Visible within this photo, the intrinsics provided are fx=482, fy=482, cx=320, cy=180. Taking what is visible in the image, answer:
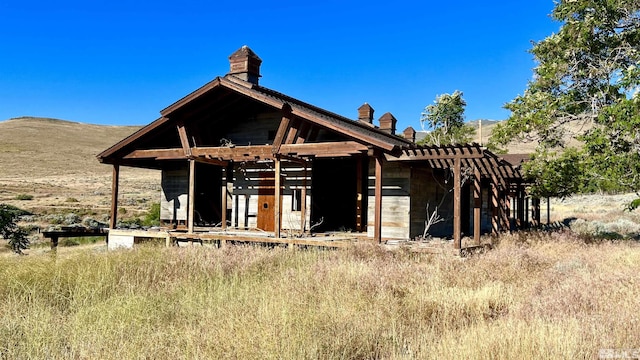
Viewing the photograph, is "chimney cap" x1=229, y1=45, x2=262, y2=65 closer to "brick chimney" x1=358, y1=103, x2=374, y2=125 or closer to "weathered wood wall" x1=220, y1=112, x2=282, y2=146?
"weathered wood wall" x1=220, y1=112, x2=282, y2=146

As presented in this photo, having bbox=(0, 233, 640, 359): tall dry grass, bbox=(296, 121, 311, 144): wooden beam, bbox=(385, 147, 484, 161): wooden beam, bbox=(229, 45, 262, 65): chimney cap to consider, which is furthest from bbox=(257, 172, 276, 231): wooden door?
bbox=(0, 233, 640, 359): tall dry grass

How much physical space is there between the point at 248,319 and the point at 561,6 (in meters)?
16.6

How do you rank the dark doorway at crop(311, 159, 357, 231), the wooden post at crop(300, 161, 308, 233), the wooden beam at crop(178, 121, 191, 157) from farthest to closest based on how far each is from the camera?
the dark doorway at crop(311, 159, 357, 231), the wooden beam at crop(178, 121, 191, 157), the wooden post at crop(300, 161, 308, 233)

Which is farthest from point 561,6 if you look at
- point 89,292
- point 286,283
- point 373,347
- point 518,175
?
point 89,292

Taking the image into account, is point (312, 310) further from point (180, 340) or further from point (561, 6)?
point (561, 6)

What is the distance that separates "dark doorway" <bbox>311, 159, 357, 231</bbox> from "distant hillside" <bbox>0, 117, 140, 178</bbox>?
57.2 metres

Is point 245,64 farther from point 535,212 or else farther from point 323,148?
point 535,212

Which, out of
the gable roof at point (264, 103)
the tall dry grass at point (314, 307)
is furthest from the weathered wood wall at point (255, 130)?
the tall dry grass at point (314, 307)

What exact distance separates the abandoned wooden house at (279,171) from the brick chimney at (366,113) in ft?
19.4

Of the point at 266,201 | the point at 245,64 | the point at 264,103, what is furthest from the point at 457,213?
the point at 245,64

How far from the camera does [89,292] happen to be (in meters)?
7.10

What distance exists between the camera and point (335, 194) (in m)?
17.0

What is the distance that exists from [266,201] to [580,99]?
11275mm

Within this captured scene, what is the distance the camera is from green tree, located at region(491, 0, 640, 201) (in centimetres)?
1416
